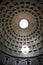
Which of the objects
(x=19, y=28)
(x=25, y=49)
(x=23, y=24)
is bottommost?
(x=25, y=49)

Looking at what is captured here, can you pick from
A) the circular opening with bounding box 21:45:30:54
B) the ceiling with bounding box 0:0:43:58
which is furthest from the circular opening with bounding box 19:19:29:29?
the circular opening with bounding box 21:45:30:54

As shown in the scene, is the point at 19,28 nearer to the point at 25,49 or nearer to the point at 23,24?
the point at 23,24

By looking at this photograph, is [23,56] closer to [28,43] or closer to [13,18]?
[28,43]

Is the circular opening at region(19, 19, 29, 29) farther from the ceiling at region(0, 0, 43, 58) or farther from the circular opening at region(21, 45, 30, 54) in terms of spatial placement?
the circular opening at region(21, 45, 30, 54)

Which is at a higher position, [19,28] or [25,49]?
[19,28]

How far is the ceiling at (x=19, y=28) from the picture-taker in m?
22.1

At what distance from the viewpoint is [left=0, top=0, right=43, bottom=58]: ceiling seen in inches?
869

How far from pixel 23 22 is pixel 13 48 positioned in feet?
11.9

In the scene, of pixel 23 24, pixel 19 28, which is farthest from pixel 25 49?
pixel 23 24

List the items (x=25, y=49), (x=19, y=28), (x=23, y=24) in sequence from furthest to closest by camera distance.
Result: (x=23, y=24), (x=25, y=49), (x=19, y=28)

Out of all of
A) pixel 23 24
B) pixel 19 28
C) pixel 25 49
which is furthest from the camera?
pixel 23 24

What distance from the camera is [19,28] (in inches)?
1009

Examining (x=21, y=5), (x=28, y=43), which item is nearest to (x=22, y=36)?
(x=28, y=43)

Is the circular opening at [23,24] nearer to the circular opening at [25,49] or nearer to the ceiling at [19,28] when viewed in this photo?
the ceiling at [19,28]
